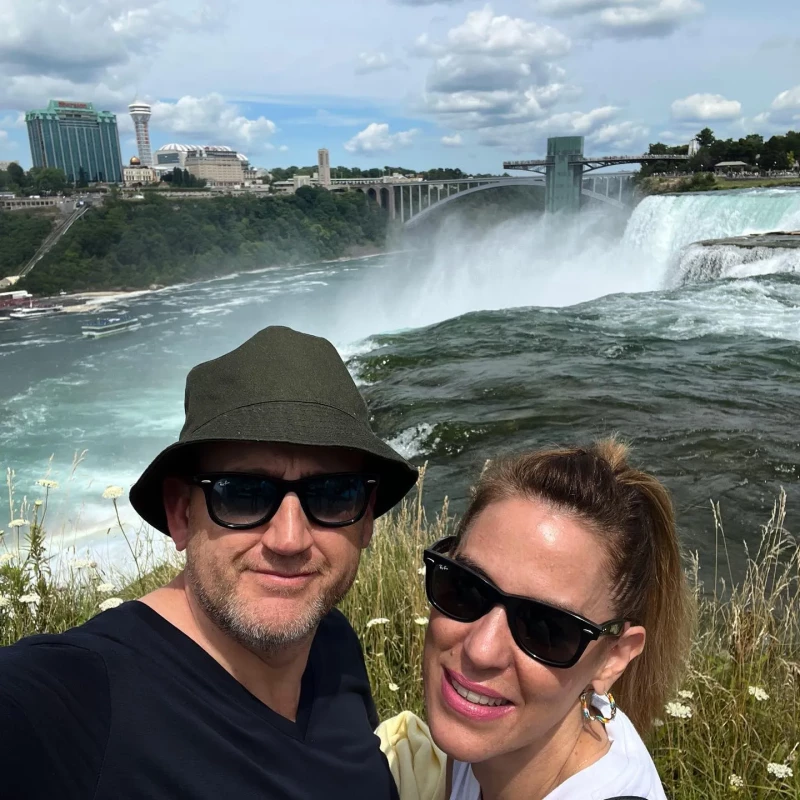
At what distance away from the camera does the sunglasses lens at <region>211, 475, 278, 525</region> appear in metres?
1.24

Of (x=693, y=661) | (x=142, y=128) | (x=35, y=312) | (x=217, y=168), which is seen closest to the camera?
(x=693, y=661)

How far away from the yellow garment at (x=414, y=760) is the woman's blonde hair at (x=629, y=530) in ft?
1.46

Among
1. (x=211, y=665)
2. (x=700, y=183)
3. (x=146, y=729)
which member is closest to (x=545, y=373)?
(x=211, y=665)

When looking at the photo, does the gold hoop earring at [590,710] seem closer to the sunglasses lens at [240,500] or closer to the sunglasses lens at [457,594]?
the sunglasses lens at [457,594]

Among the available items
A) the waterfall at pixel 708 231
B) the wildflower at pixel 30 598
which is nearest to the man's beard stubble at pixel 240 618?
the wildflower at pixel 30 598

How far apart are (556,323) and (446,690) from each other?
13.8 m

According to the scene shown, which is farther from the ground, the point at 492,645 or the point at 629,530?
the point at 629,530

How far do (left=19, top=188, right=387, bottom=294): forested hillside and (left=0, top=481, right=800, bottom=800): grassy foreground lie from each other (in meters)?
53.4

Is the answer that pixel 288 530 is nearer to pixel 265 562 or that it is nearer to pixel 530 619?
pixel 265 562

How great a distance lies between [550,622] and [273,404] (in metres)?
0.66

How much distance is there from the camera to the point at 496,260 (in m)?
35.4

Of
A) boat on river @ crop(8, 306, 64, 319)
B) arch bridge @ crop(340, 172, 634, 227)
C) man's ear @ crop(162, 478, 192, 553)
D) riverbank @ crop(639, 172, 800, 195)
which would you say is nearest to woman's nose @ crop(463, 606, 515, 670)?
man's ear @ crop(162, 478, 192, 553)

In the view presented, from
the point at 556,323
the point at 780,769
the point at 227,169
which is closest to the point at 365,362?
the point at 556,323

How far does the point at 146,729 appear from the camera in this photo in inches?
39.4
